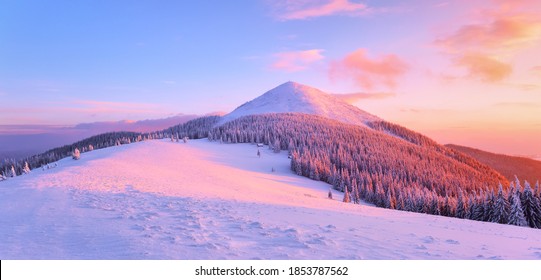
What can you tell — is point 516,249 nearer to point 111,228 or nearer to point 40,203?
point 111,228

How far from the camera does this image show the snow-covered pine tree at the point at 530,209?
43.7 meters

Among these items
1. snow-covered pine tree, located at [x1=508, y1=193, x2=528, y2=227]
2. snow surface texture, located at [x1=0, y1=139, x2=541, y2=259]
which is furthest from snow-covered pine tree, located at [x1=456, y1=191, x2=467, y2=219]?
snow surface texture, located at [x1=0, y1=139, x2=541, y2=259]

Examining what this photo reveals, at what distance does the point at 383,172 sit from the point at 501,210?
178ft

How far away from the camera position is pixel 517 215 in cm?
4109

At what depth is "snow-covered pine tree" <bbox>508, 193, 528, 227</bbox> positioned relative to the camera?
40.8m

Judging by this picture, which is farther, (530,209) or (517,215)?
(530,209)

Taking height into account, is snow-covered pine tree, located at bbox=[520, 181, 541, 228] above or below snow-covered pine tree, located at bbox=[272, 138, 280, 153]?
below

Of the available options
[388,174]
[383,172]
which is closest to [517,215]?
[388,174]

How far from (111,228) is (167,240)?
351cm

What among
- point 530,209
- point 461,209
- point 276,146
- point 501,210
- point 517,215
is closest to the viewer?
point 517,215

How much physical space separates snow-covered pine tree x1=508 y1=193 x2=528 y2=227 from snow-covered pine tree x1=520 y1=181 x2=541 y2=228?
9.44 ft

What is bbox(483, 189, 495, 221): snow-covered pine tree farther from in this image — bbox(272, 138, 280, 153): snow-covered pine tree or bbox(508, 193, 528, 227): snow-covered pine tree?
bbox(272, 138, 280, 153): snow-covered pine tree

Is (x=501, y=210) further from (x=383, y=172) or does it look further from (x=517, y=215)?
(x=383, y=172)
